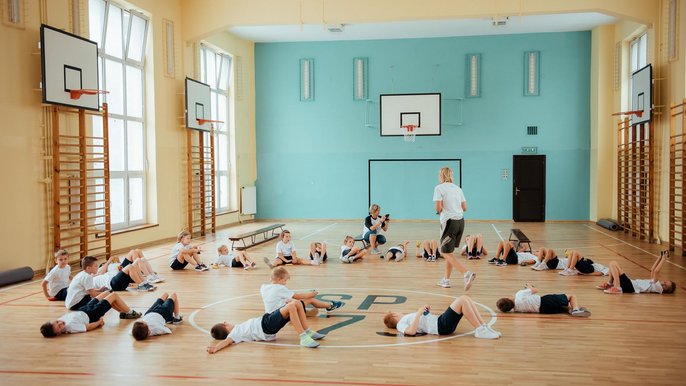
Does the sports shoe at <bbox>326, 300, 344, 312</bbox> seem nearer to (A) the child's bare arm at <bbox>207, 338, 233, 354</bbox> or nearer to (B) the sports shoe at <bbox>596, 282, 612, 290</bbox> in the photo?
(A) the child's bare arm at <bbox>207, 338, 233, 354</bbox>

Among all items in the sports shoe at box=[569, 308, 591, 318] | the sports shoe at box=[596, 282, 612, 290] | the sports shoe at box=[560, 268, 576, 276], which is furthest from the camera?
the sports shoe at box=[560, 268, 576, 276]

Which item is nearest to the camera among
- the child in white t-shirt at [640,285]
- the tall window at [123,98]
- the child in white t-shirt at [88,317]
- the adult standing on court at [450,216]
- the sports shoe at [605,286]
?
the child in white t-shirt at [88,317]

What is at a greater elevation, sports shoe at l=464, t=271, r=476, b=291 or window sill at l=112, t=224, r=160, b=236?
window sill at l=112, t=224, r=160, b=236

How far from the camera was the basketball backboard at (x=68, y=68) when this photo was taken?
10445mm

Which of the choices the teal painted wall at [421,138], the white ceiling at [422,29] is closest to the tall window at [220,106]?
the white ceiling at [422,29]

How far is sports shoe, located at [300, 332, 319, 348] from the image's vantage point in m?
6.00

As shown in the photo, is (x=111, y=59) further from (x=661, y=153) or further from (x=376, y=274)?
(x=661, y=153)

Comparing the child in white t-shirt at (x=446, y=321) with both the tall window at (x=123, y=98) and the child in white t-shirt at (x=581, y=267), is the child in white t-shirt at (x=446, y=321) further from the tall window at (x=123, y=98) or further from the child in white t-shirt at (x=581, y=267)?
the tall window at (x=123, y=98)

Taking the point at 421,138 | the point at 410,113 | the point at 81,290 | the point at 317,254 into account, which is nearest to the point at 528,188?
the point at 421,138

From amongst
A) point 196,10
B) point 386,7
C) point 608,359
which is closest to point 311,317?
point 608,359

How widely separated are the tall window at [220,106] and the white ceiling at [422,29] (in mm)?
1113

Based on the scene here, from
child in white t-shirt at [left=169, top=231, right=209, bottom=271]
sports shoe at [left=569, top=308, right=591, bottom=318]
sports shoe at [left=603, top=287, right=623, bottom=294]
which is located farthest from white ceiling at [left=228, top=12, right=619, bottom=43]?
sports shoe at [left=569, top=308, right=591, bottom=318]

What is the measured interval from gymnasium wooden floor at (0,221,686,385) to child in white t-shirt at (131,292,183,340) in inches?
4.3

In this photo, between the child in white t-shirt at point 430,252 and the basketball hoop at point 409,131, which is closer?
the child in white t-shirt at point 430,252
